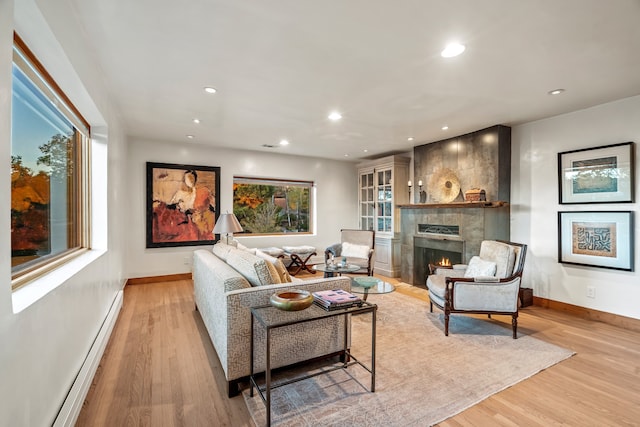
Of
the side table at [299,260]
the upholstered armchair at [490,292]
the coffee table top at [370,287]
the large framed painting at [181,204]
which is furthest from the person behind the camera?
the side table at [299,260]

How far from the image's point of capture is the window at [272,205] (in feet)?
19.9

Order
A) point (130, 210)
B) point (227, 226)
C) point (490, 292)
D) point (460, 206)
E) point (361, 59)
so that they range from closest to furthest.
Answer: point (361, 59) → point (490, 292) → point (227, 226) → point (460, 206) → point (130, 210)

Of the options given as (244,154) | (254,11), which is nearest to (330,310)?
(254,11)

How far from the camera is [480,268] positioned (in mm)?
3438

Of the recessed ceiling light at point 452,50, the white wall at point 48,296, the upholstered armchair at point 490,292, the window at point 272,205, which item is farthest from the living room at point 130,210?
the upholstered armchair at point 490,292

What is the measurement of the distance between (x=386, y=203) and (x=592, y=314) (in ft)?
11.3

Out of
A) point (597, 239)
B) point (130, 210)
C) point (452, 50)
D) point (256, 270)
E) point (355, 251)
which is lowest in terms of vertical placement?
point (355, 251)

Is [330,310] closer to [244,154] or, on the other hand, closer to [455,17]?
[455,17]

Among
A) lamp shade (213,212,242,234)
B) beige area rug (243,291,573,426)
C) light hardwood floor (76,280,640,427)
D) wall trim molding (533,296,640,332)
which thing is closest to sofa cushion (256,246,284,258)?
lamp shade (213,212,242,234)

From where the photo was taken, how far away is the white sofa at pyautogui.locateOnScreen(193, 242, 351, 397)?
2014mm

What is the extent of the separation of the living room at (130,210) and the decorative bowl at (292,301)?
115 centimetres

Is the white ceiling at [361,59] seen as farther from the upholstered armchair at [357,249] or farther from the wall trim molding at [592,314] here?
the wall trim molding at [592,314]

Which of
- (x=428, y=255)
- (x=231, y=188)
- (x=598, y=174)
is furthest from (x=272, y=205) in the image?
(x=598, y=174)

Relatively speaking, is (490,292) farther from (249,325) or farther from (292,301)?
(249,325)
